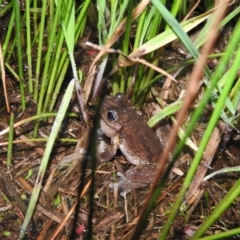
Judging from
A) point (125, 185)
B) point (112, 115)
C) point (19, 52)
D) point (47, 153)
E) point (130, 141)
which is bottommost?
point (125, 185)

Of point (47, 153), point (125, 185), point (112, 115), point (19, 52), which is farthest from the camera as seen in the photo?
point (112, 115)

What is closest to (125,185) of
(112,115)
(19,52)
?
(112,115)

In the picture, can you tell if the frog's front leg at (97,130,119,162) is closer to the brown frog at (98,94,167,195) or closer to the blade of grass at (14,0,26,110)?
the brown frog at (98,94,167,195)

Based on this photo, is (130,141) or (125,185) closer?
(125,185)

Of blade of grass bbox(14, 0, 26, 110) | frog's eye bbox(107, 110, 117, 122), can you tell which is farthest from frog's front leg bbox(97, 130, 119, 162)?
blade of grass bbox(14, 0, 26, 110)

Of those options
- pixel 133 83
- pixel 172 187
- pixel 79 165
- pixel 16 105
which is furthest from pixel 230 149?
pixel 16 105

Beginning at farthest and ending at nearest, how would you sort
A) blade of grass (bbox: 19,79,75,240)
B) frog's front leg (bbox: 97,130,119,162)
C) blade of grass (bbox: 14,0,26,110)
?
frog's front leg (bbox: 97,130,119,162) → blade of grass (bbox: 14,0,26,110) → blade of grass (bbox: 19,79,75,240)

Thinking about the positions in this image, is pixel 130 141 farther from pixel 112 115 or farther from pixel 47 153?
pixel 47 153

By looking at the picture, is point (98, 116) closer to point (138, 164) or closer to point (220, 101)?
point (138, 164)
